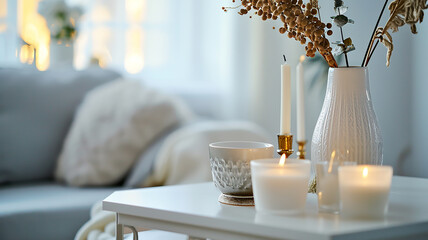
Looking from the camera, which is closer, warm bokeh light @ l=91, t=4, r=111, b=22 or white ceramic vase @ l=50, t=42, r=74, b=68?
white ceramic vase @ l=50, t=42, r=74, b=68

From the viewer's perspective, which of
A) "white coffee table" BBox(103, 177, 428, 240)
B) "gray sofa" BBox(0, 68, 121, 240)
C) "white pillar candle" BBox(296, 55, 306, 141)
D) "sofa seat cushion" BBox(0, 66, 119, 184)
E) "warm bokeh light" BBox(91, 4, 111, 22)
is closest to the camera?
"white coffee table" BBox(103, 177, 428, 240)

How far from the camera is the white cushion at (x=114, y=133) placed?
84.1 inches

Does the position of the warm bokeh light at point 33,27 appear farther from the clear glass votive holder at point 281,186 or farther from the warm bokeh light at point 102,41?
the clear glass votive holder at point 281,186

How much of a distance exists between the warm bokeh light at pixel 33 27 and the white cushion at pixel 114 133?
0.99 metres

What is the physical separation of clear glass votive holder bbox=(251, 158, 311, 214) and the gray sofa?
3.98ft

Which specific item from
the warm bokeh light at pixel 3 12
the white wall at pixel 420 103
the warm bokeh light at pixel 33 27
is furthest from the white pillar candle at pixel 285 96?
the warm bokeh light at pixel 3 12

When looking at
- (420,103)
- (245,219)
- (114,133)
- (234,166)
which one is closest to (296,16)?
(234,166)

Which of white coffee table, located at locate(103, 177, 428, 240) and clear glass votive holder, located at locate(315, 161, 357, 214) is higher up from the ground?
clear glass votive holder, located at locate(315, 161, 357, 214)

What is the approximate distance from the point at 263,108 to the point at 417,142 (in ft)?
3.98

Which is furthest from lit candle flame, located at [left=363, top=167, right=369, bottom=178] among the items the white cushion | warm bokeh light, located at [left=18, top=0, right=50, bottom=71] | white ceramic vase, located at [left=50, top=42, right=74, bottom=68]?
warm bokeh light, located at [left=18, top=0, right=50, bottom=71]

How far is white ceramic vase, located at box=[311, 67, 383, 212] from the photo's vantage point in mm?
988

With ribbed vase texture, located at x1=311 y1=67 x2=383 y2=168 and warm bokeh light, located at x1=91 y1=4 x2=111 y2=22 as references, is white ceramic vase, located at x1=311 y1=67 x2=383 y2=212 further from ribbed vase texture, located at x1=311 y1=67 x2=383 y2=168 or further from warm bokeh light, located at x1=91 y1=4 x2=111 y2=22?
warm bokeh light, located at x1=91 y1=4 x2=111 y2=22

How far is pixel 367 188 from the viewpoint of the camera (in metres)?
0.82

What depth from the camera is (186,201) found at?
98cm
